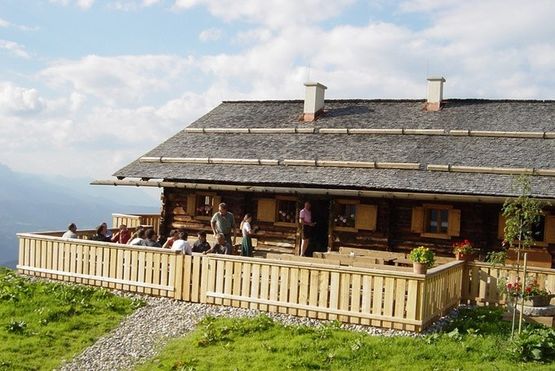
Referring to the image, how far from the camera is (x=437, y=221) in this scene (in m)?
18.7

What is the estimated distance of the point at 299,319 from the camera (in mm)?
12453

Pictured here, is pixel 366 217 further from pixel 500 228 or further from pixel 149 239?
pixel 149 239

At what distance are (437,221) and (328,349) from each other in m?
9.26

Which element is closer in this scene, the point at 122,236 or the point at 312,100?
the point at 122,236

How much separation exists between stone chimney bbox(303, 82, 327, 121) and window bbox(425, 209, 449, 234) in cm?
730

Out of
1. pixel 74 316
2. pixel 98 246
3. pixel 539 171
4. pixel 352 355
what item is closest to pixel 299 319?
pixel 352 355

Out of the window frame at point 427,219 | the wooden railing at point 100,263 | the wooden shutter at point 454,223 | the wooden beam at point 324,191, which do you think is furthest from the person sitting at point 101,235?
the wooden shutter at point 454,223

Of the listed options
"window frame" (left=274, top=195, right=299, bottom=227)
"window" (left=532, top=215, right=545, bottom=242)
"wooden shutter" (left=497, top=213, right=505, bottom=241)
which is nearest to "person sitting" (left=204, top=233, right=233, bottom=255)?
"window frame" (left=274, top=195, right=299, bottom=227)

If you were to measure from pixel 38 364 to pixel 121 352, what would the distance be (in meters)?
1.48

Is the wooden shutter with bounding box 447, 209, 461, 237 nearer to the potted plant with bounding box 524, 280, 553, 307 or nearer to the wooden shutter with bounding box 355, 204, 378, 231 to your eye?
the wooden shutter with bounding box 355, 204, 378, 231

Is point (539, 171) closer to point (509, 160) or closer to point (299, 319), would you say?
point (509, 160)

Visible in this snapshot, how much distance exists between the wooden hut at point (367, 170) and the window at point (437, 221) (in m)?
0.03

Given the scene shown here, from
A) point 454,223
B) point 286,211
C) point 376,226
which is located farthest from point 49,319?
point 454,223

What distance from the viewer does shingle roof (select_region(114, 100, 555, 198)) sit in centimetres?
1800
